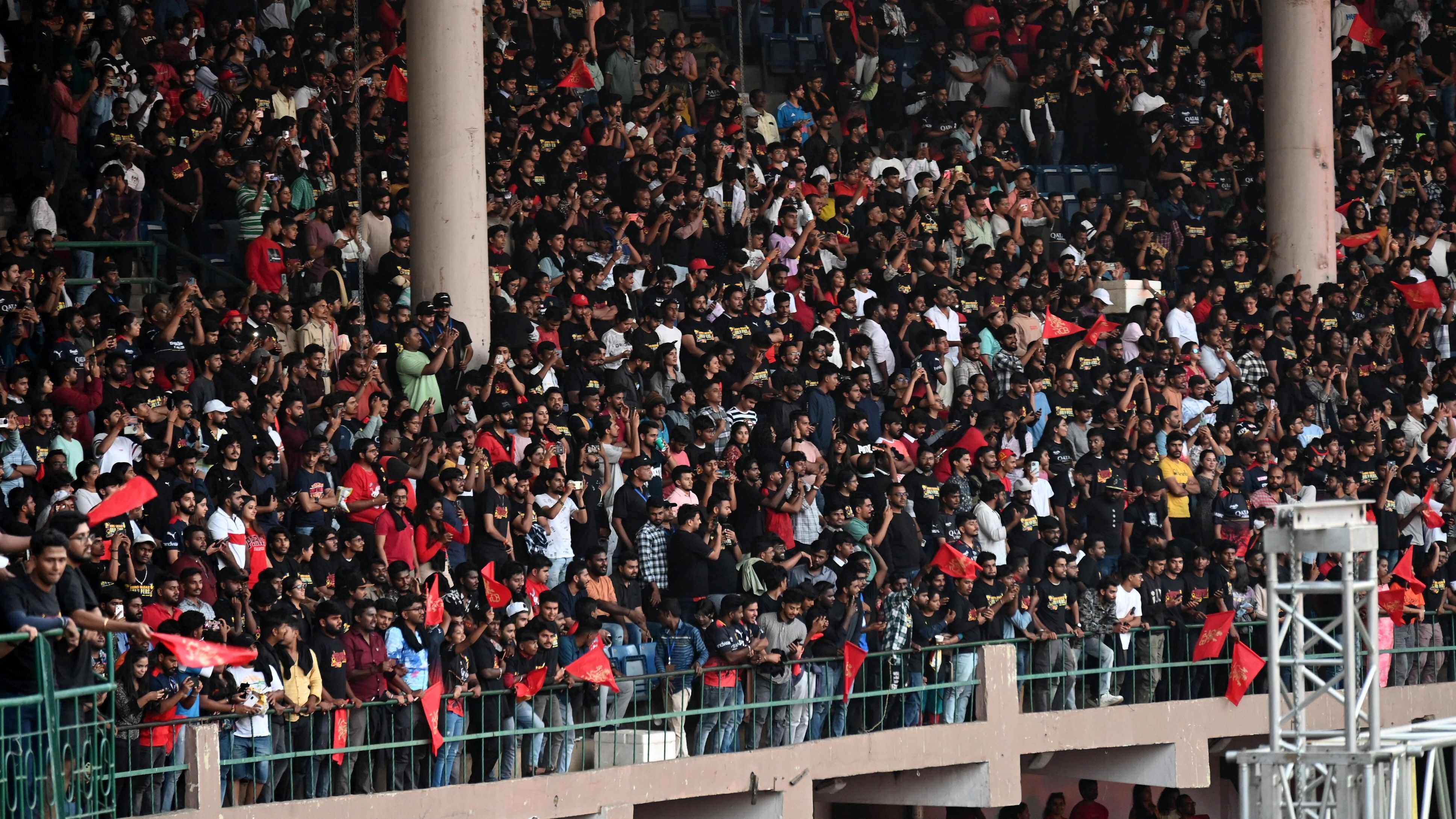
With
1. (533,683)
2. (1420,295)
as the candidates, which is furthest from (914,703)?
(1420,295)

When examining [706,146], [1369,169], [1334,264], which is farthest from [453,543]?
[1369,169]

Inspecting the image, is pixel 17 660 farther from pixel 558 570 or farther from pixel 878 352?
pixel 878 352

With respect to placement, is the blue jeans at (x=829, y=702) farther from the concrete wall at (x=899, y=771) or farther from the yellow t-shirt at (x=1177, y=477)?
the yellow t-shirt at (x=1177, y=477)

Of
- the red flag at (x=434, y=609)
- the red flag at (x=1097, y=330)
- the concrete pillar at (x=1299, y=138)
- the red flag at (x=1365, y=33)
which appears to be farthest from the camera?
the red flag at (x=1365, y=33)

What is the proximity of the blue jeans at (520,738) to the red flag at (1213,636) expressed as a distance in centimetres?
552

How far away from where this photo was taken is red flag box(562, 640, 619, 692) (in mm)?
14188

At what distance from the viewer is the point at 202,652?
10703mm

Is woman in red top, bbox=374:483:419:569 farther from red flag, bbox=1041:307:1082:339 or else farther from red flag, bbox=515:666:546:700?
red flag, bbox=1041:307:1082:339

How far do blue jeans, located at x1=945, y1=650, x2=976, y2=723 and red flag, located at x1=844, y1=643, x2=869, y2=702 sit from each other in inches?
36.2

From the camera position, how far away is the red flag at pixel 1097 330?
19.6 m

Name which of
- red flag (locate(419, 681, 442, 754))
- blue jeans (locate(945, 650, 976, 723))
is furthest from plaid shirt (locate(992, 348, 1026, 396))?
red flag (locate(419, 681, 442, 754))

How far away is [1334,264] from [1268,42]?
2229 millimetres

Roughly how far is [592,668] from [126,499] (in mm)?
3471

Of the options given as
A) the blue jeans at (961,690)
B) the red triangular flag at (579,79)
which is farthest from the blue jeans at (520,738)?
the red triangular flag at (579,79)
